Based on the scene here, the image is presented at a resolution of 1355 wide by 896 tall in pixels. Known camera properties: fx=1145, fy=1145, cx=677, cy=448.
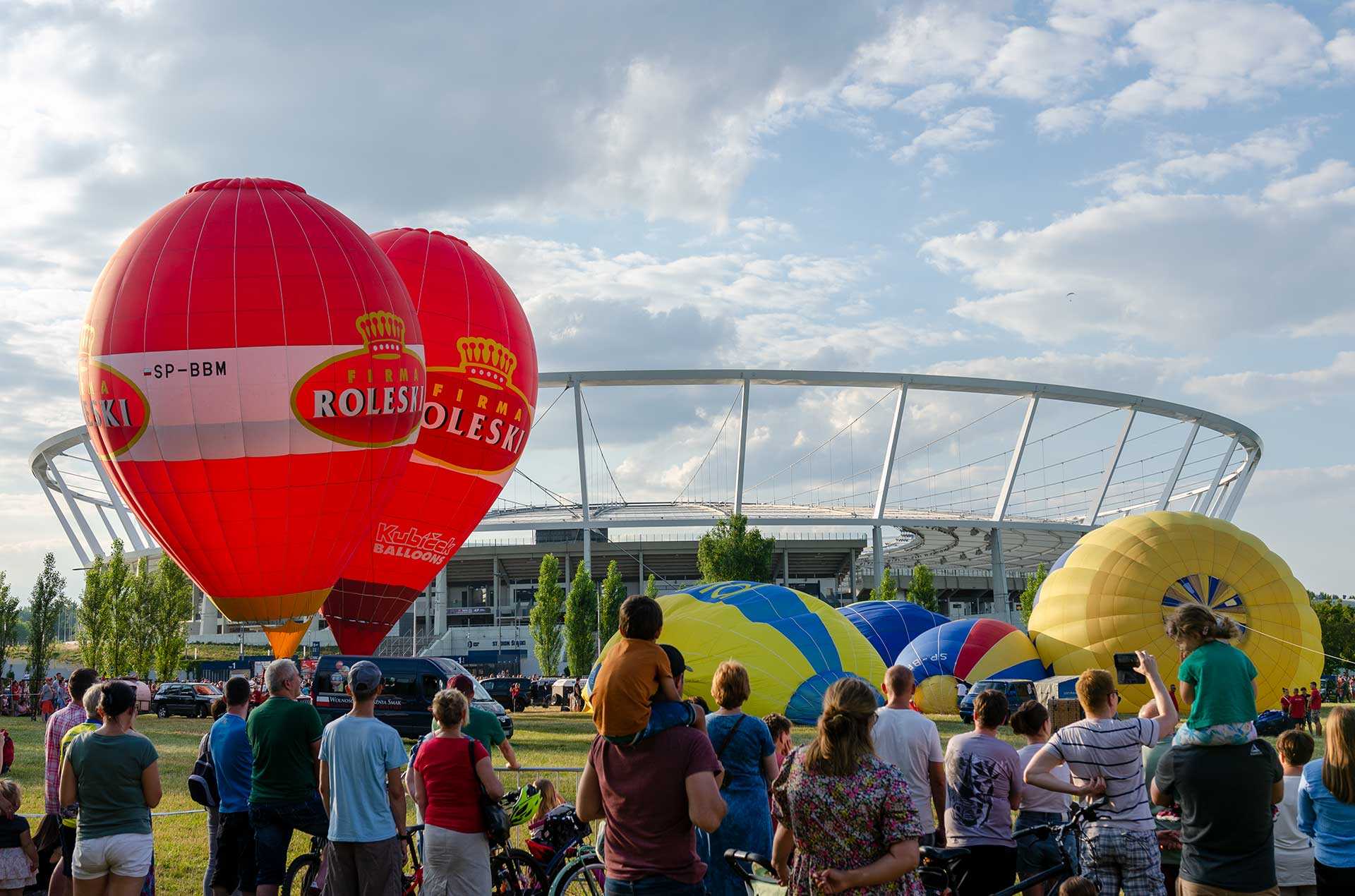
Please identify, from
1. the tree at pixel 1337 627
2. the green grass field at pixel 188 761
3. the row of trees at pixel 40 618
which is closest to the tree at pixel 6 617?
the row of trees at pixel 40 618

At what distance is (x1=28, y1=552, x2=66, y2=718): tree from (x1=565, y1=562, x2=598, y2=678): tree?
22.4m

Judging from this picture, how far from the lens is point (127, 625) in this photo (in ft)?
162

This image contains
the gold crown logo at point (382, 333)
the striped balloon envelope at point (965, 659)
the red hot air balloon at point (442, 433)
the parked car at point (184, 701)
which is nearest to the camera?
the gold crown logo at point (382, 333)

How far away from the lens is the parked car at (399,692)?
24797mm

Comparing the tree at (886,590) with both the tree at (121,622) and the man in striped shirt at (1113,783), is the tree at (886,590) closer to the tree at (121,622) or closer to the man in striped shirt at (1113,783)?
the tree at (121,622)

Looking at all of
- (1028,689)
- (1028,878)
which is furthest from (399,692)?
(1028,878)

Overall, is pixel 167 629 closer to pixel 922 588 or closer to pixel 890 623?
pixel 890 623

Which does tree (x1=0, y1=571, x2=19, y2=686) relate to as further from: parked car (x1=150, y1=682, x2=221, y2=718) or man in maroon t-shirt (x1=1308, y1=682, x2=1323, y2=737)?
man in maroon t-shirt (x1=1308, y1=682, x2=1323, y2=737)

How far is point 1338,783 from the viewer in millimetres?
5746

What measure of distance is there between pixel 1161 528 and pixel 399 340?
51.7 ft

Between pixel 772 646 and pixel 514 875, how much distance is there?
Result: 14.0 metres

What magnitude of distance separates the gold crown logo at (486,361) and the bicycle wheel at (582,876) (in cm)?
1635

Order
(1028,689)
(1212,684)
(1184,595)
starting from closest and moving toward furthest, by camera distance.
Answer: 1. (1212,684)
2. (1184,595)
3. (1028,689)

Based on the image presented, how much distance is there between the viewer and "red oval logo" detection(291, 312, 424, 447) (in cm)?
1850
